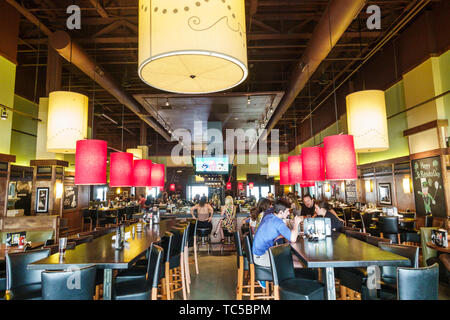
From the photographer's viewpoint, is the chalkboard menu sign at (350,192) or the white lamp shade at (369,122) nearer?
the white lamp shade at (369,122)

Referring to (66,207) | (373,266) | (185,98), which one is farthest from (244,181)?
(373,266)

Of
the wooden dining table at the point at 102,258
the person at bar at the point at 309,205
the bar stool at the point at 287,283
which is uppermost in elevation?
the person at bar at the point at 309,205

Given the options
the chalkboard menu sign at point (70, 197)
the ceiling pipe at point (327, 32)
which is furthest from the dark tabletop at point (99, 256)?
the chalkboard menu sign at point (70, 197)

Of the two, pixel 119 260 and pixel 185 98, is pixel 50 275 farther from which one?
pixel 185 98

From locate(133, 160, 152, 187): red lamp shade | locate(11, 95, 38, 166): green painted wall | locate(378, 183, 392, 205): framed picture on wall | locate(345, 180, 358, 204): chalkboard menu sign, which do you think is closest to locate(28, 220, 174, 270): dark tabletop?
locate(133, 160, 152, 187): red lamp shade

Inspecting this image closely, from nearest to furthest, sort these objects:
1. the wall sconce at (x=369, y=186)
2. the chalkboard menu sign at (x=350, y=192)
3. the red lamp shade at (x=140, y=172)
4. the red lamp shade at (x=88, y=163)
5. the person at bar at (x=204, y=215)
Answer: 1. the red lamp shade at (x=88, y=163)
2. the red lamp shade at (x=140, y=172)
3. the person at bar at (x=204, y=215)
4. the wall sconce at (x=369, y=186)
5. the chalkboard menu sign at (x=350, y=192)

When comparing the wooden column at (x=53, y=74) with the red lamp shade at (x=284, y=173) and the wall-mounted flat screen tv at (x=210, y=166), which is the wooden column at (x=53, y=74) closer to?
the wall-mounted flat screen tv at (x=210, y=166)

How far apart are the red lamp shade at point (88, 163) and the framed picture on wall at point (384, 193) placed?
789cm

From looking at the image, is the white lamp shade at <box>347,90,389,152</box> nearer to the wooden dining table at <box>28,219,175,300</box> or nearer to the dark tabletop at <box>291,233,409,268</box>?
the dark tabletop at <box>291,233,409,268</box>

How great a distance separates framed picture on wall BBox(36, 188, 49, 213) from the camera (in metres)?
7.73

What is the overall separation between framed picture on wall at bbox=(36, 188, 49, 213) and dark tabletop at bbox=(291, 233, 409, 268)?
755 centimetres

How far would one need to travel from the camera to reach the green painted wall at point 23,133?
8773 mm
